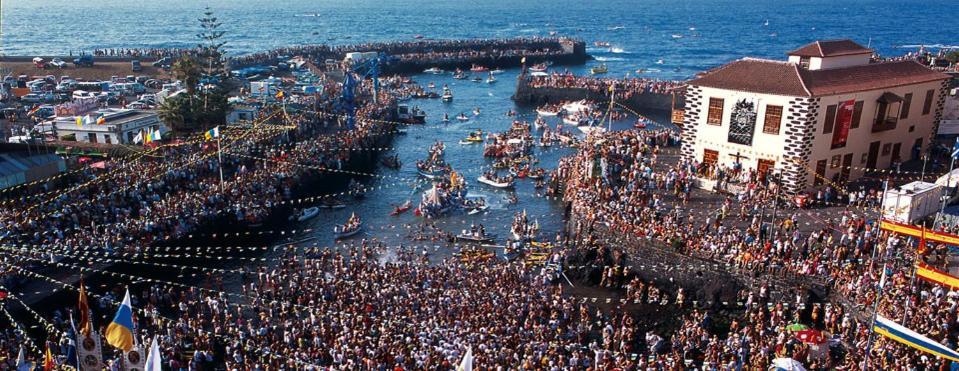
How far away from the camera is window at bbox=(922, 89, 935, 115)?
42.5 meters

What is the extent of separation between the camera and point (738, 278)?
Result: 31766mm

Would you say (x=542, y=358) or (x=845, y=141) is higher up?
(x=845, y=141)

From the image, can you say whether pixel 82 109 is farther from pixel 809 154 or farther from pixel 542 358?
pixel 809 154

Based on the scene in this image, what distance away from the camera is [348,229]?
42.1 m

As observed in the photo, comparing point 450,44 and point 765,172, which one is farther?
point 450,44

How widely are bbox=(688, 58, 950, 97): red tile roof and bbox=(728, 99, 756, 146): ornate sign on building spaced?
3.05ft

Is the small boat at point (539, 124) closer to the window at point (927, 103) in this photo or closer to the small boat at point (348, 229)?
the small boat at point (348, 229)

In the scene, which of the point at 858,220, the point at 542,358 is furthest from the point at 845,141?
the point at 542,358

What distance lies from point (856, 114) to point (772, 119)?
4626 millimetres

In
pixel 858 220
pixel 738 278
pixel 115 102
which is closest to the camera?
pixel 738 278

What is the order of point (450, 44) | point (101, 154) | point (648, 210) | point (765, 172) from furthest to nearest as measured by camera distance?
point (450, 44)
point (101, 154)
point (765, 172)
point (648, 210)

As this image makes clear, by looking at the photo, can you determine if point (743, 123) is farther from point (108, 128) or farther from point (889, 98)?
point (108, 128)

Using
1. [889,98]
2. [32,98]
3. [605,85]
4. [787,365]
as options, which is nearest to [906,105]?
[889,98]

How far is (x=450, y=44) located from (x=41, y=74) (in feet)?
199
